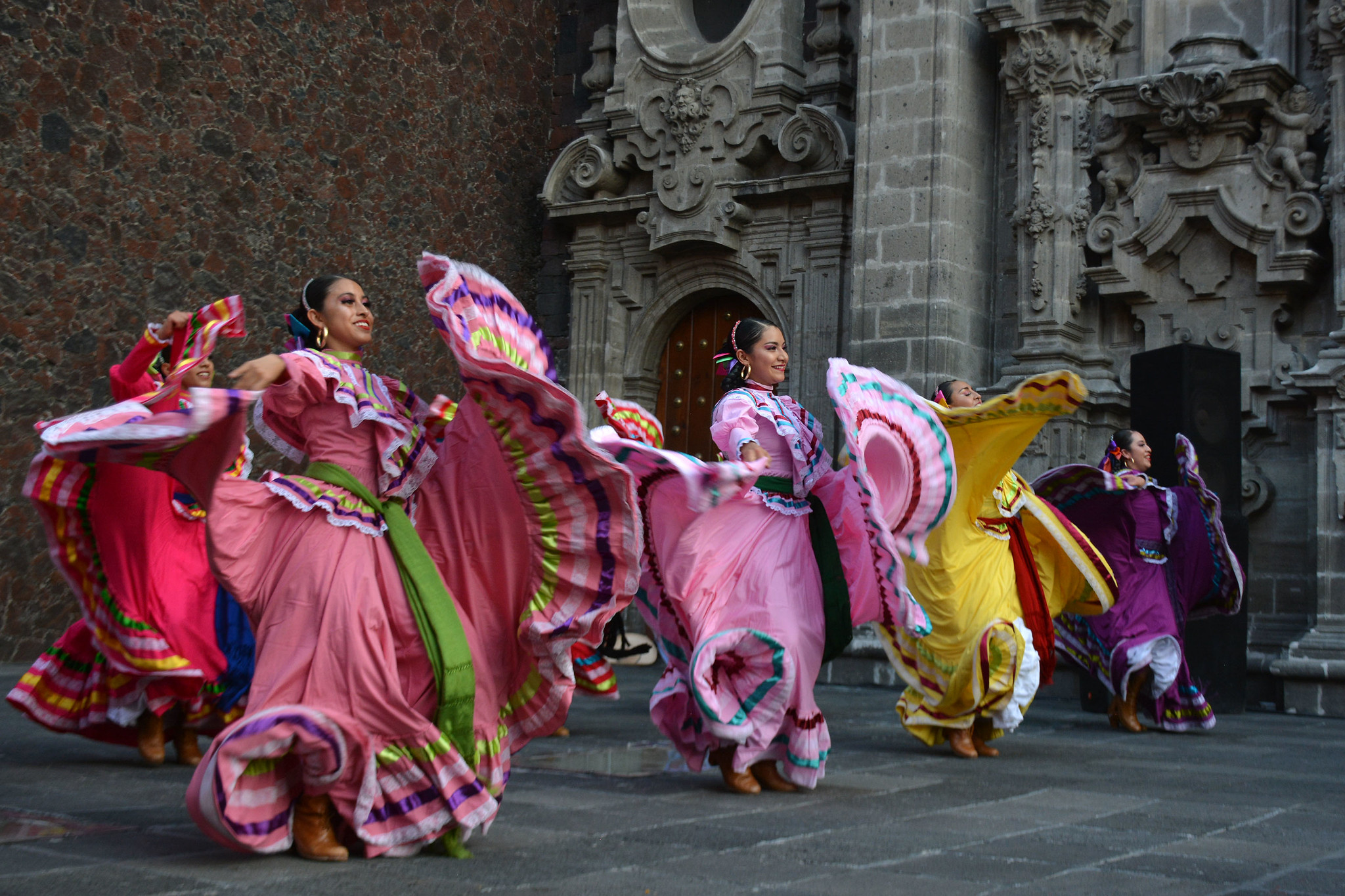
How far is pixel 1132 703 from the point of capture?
24.9ft

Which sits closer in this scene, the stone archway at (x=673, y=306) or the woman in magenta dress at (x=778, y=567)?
the woman in magenta dress at (x=778, y=567)

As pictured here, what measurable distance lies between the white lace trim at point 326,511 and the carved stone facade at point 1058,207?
22.8 feet

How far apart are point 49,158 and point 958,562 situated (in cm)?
665

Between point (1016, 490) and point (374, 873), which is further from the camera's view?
point (1016, 490)

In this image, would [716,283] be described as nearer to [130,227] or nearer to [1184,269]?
[1184,269]

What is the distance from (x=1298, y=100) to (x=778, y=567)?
6.53 meters

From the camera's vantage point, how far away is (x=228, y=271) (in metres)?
10.7

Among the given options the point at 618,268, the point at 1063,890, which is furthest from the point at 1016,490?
the point at 618,268

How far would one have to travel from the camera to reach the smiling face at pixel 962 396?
6.30 meters

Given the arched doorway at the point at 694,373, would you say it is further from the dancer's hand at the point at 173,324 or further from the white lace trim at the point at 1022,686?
the dancer's hand at the point at 173,324

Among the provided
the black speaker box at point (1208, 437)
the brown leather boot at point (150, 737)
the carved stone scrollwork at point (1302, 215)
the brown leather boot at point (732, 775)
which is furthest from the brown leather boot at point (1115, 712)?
the brown leather boot at point (150, 737)

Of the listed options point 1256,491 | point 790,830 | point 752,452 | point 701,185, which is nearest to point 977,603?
point 752,452

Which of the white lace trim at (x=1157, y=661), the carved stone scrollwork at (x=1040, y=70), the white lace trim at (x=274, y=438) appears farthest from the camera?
the carved stone scrollwork at (x=1040, y=70)

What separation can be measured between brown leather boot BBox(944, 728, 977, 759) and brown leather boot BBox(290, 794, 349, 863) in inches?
129
